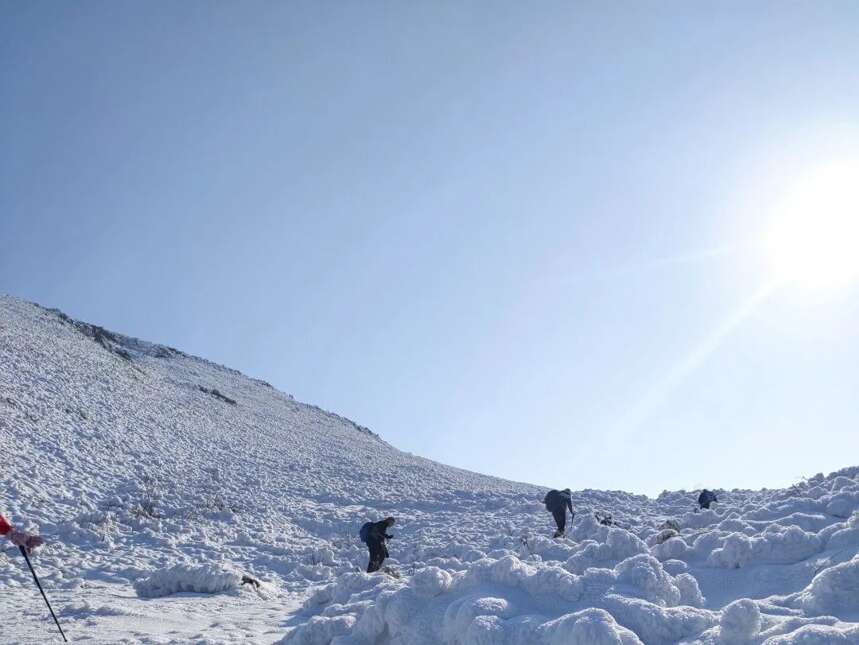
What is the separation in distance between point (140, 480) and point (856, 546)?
17.8 meters

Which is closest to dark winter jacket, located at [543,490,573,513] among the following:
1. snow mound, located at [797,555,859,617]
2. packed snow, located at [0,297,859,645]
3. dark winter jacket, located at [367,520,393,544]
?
packed snow, located at [0,297,859,645]

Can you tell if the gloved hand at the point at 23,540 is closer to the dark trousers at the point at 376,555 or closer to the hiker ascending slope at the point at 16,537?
the hiker ascending slope at the point at 16,537

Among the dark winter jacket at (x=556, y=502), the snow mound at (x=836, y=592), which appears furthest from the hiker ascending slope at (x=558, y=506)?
the snow mound at (x=836, y=592)

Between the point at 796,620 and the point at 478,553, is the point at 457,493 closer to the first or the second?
the point at 478,553

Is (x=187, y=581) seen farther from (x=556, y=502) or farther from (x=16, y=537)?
(x=556, y=502)

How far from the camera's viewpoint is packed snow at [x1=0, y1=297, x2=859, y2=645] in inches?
203

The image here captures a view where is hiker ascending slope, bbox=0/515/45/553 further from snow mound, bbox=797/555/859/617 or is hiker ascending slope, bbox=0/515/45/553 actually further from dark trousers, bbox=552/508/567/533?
dark trousers, bbox=552/508/567/533

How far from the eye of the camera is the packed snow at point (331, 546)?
5.14m

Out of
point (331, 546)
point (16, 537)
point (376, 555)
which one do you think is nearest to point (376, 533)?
point (376, 555)

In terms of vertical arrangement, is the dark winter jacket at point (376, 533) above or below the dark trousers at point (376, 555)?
above

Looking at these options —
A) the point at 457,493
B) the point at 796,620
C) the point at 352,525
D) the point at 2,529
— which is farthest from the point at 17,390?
the point at 796,620

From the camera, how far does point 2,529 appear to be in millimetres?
7039

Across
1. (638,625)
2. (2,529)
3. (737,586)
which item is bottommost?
(2,529)

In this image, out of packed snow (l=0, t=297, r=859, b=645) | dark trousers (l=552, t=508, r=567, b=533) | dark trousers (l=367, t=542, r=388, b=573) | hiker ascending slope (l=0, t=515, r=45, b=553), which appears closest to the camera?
packed snow (l=0, t=297, r=859, b=645)
